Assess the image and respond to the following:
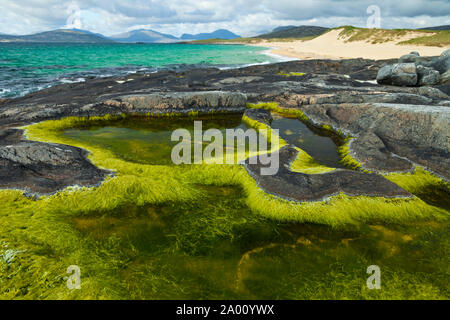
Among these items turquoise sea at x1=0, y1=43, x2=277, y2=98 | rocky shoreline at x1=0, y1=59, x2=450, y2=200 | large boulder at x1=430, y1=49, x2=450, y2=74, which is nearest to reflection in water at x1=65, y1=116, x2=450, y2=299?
rocky shoreline at x1=0, y1=59, x2=450, y2=200

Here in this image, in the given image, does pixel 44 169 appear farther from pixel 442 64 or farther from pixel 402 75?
pixel 442 64

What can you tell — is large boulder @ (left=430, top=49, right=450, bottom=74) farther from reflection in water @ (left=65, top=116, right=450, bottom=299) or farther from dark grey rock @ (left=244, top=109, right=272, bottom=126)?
reflection in water @ (left=65, top=116, right=450, bottom=299)

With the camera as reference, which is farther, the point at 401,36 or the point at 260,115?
the point at 401,36

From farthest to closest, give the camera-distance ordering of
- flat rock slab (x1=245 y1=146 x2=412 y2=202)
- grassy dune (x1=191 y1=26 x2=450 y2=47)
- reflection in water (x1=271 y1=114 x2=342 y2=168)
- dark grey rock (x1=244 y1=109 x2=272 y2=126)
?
1. grassy dune (x1=191 y1=26 x2=450 y2=47)
2. dark grey rock (x1=244 y1=109 x2=272 y2=126)
3. reflection in water (x1=271 y1=114 x2=342 y2=168)
4. flat rock slab (x1=245 y1=146 x2=412 y2=202)
